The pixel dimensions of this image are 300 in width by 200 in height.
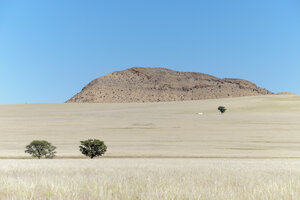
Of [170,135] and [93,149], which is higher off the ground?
[170,135]

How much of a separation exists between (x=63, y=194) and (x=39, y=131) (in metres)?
52.1

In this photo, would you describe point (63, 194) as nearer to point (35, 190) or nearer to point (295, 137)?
point (35, 190)

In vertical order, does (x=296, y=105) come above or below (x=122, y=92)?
below

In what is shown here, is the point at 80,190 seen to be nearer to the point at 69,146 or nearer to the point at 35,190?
the point at 35,190

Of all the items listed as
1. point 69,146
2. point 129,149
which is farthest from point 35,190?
point 69,146

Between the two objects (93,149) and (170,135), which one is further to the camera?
(170,135)

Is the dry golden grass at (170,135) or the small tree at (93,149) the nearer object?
the small tree at (93,149)

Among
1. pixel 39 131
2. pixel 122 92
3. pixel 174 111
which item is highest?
pixel 122 92

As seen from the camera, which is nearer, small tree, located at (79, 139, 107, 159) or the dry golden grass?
small tree, located at (79, 139, 107, 159)

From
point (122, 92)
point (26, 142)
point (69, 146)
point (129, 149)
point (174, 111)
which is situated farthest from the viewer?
point (122, 92)

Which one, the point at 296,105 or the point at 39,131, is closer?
the point at 39,131

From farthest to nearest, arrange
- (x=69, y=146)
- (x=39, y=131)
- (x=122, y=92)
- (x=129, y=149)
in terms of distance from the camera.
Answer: (x=122, y=92) → (x=39, y=131) → (x=69, y=146) → (x=129, y=149)

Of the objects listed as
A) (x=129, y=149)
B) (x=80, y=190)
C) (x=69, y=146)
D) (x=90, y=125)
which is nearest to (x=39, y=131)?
(x=90, y=125)

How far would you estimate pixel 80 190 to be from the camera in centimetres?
720
